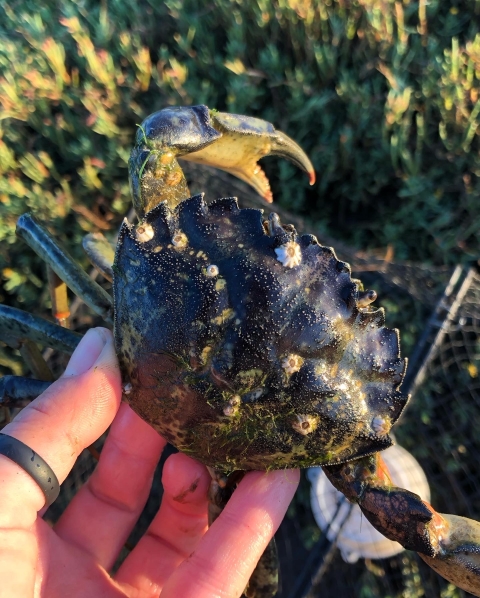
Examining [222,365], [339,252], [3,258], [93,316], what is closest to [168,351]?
[222,365]

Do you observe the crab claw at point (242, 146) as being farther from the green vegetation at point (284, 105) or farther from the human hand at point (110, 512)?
the green vegetation at point (284, 105)

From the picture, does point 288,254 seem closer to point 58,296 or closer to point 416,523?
point 416,523

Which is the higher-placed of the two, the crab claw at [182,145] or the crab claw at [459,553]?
the crab claw at [182,145]

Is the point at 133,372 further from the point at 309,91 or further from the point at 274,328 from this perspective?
the point at 309,91

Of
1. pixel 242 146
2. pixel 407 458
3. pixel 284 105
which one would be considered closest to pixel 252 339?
pixel 242 146

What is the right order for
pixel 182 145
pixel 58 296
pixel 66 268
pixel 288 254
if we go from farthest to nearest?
pixel 58 296 → pixel 66 268 → pixel 182 145 → pixel 288 254

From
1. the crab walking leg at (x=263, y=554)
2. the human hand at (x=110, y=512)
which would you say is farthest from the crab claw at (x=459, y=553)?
the crab walking leg at (x=263, y=554)

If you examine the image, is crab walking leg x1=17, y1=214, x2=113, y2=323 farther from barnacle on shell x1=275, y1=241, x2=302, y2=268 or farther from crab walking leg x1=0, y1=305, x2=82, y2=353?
barnacle on shell x1=275, y1=241, x2=302, y2=268
